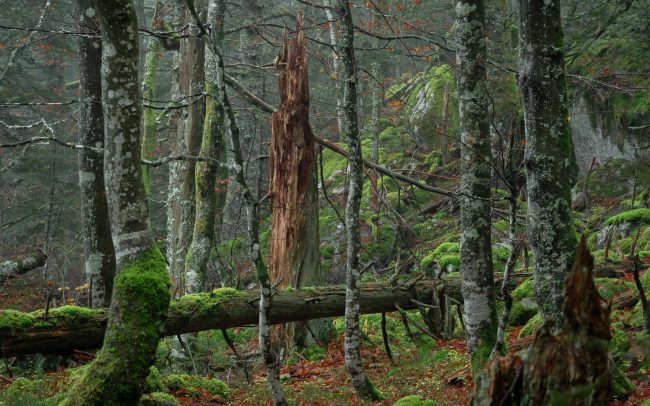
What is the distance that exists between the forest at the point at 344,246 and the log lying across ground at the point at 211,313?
27mm

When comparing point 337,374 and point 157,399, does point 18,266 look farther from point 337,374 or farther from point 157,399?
point 157,399

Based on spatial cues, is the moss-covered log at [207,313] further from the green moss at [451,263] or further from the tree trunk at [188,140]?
the tree trunk at [188,140]

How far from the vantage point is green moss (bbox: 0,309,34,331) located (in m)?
7.04

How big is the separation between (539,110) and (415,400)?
9.96 feet

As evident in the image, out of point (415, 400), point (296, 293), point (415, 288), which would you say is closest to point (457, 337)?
point (415, 288)

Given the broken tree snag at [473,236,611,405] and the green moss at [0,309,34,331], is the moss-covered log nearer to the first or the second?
the green moss at [0,309,34,331]

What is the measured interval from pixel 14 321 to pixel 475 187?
18.2 ft

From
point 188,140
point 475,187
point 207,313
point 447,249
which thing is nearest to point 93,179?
point 207,313

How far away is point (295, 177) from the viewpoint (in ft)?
33.4

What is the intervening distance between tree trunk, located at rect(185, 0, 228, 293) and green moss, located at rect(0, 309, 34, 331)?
326 centimetres

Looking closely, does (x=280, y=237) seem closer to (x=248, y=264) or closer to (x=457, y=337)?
(x=457, y=337)

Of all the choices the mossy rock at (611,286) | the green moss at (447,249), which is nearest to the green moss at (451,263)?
the green moss at (447,249)

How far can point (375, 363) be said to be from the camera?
30.2 feet

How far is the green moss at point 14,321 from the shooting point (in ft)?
23.1
